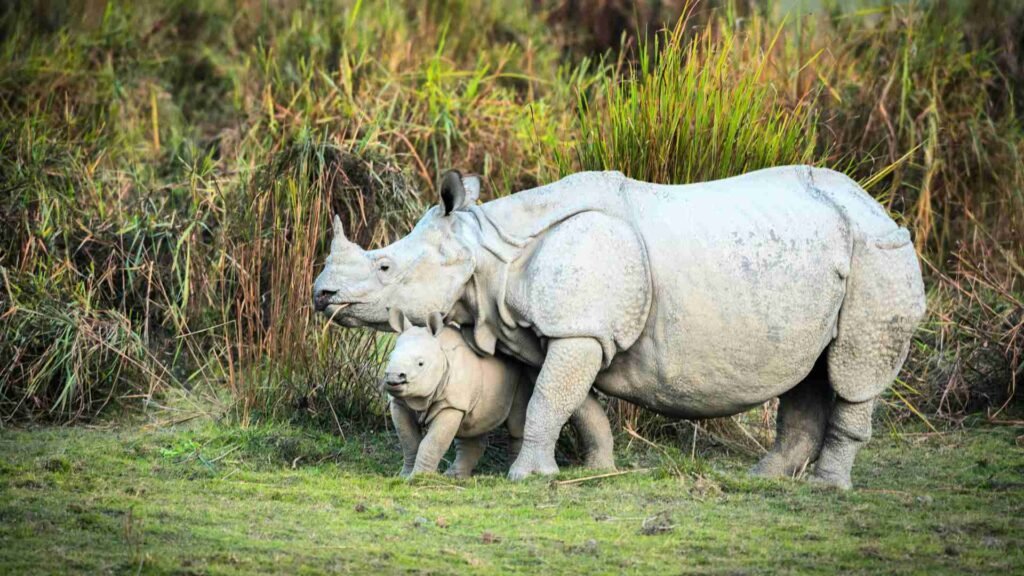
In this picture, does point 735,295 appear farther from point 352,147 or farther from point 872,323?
point 352,147

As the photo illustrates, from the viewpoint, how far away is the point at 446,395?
6.62 m

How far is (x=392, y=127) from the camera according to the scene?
1067 cm

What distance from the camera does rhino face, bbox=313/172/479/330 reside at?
261 inches

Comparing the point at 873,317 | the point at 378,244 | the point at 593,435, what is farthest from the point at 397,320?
the point at 378,244

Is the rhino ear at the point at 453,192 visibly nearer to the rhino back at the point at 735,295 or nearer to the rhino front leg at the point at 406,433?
the rhino back at the point at 735,295

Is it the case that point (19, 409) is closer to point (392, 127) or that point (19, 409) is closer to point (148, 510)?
point (148, 510)

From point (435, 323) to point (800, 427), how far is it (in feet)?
5.96

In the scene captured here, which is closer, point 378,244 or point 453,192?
point 453,192

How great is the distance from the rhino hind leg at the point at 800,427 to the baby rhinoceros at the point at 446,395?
1.18 m

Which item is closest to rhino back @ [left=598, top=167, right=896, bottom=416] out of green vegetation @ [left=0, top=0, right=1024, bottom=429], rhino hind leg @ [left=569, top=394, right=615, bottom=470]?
rhino hind leg @ [left=569, top=394, right=615, bottom=470]

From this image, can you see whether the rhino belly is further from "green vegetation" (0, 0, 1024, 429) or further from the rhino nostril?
the rhino nostril

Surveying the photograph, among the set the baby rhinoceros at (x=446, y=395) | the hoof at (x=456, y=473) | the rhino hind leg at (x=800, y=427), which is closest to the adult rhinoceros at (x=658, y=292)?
the baby rhinoceros at (x=446, y=395)

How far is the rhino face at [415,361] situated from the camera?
640cm

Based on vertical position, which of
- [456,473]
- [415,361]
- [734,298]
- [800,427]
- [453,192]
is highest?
[453,192]
